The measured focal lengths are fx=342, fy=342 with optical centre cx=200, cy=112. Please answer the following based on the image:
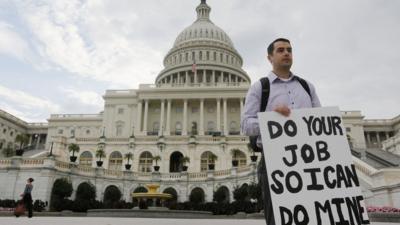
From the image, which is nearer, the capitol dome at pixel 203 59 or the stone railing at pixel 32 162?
the stone railing at pixel 32 162

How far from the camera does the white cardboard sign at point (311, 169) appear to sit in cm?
367

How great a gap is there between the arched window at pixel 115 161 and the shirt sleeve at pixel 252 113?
53988 mm

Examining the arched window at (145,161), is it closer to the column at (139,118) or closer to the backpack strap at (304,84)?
the column at (139,118)

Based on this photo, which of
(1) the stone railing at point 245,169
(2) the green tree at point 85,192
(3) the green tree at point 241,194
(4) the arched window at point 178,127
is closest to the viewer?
(3) the green tree at point 241,194

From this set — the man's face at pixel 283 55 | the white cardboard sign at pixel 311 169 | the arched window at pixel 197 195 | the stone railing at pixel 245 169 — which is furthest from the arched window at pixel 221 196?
the white cardboard sign at pixel 311 169

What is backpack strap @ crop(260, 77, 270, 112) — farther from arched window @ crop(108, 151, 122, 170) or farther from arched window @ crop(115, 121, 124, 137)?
arched window @ crop(115, 121, 124, 137)

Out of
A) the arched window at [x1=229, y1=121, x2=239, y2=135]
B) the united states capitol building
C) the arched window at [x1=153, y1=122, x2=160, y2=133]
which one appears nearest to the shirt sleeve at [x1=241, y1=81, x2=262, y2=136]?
the united states capitol building

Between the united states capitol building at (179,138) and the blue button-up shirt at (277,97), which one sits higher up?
the united states capitol building at (179,138)

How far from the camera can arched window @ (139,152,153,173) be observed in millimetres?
55644

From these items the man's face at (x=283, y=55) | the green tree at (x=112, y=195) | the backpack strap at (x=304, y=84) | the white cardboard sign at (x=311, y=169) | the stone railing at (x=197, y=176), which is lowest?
the white cardboard sign at (x=311, y=169)

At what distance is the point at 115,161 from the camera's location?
5678cm

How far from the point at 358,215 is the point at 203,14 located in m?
136

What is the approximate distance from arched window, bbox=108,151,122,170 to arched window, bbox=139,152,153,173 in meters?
3.44

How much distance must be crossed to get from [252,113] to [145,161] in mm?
53766
